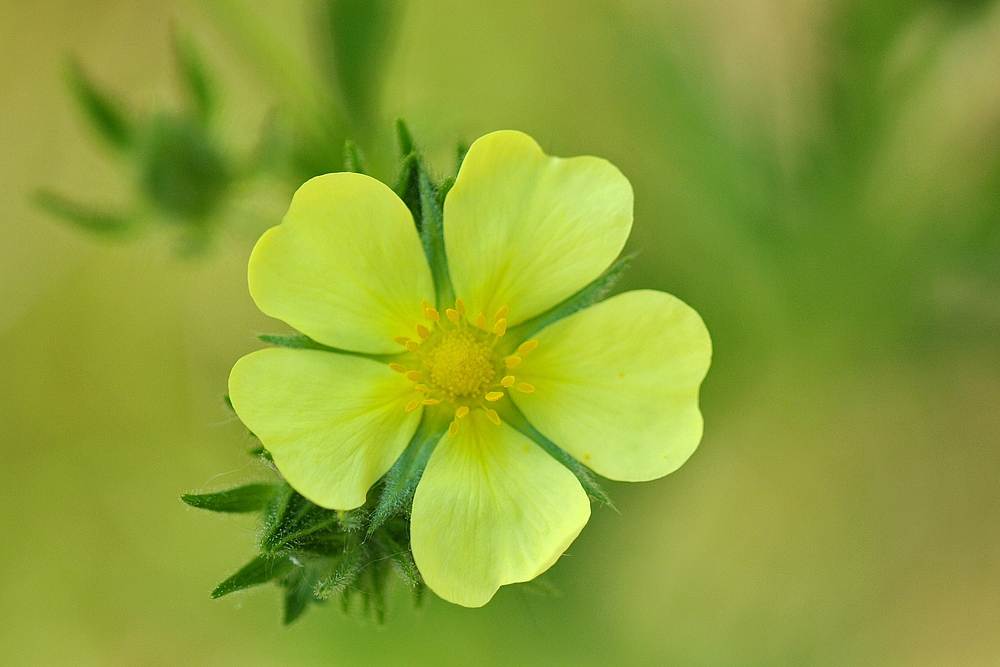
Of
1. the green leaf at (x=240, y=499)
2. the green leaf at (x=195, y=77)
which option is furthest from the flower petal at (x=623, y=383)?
the green leaf at (x=195, y=77)

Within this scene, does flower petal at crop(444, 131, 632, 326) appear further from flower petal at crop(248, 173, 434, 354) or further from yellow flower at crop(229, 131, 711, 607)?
flower petal at crop(248, 173, 434, 354)

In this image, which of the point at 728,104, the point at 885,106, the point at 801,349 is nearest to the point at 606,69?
the point at 728,104

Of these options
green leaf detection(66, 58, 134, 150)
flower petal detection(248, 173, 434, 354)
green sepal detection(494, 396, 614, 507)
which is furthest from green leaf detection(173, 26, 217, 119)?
green sepal detection(494, 396, 614, 507)

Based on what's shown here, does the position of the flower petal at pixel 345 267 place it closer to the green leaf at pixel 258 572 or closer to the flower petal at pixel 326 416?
the flower petal at pixel 326 416

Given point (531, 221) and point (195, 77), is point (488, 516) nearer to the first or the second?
point (531, 221)

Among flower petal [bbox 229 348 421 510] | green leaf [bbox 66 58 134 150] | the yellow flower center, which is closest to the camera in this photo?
flower petal [bbox 229 348 421 510]

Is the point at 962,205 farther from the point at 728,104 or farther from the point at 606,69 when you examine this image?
the point at 606,69

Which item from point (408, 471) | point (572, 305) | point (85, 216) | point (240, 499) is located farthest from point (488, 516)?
point (85, 216)
